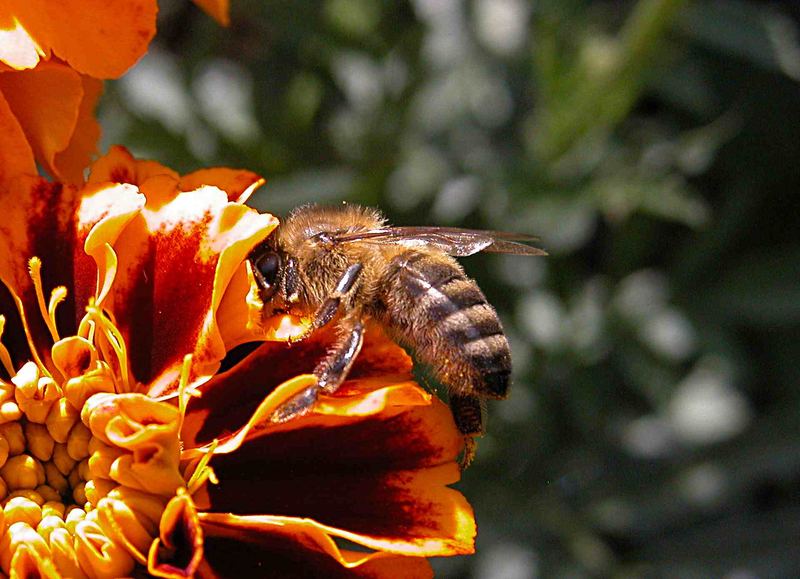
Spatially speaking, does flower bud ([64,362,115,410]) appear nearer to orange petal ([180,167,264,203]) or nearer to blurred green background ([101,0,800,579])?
orange petal ([180,167,264,203])

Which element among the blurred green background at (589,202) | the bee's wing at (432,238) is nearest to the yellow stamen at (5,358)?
the bee's wing at (432,238)

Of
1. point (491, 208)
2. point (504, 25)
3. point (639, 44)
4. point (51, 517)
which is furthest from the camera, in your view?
point (504, 25)

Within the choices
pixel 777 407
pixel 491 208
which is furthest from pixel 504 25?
pixel 777 407

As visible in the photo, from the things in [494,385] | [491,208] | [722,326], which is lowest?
[722,326]

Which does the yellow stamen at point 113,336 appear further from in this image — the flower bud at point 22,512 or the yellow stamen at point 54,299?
the flower bud at point 22,512

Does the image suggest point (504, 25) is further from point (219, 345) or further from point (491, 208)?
point (219, 345)

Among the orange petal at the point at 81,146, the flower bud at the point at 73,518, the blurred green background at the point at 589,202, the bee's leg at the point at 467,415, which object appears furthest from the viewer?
the blurred green background at the point at 589,202

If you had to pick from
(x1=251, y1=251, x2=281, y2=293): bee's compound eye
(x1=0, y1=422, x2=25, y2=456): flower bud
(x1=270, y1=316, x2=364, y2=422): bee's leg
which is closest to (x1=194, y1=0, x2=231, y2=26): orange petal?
(x1=251, y1=251, x2=281, y2=293): bee's compound eye

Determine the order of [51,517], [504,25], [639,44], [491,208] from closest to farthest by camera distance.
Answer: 1. [51,517]
2. [639,44]
3. [491,208]
4. [504,25]
